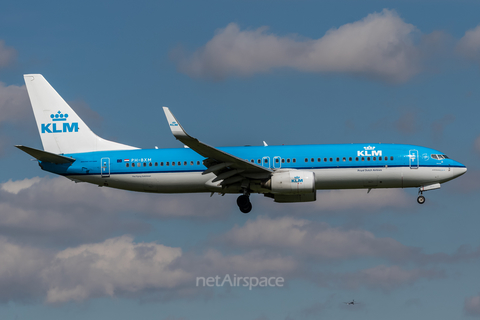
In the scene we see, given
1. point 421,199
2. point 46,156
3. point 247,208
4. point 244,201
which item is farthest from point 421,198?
point 46,156

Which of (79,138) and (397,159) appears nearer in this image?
(397,159)

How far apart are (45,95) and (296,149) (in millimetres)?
22496

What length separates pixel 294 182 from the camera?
46.5 meters

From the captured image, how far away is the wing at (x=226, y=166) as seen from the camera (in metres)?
45.1

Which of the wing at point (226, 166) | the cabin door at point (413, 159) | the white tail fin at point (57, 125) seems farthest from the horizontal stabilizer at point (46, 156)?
the cabin door at point (413, 159)

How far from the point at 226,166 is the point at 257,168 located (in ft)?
7.53

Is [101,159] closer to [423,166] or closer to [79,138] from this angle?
[79,138]

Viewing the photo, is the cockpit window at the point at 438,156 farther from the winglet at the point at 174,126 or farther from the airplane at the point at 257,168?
the winglet at the point at 174,126

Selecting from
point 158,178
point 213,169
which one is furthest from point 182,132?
point 158,178

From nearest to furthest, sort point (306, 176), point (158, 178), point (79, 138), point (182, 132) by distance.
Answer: point (182, 132)
point (306, 176)
point (158, 178)
point (79, 138)

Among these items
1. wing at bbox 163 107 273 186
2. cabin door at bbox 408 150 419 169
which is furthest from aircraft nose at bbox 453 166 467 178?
wing at bbox 163 107 273 186

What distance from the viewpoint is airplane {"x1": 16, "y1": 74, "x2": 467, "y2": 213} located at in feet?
156

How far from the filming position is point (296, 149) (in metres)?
49.1

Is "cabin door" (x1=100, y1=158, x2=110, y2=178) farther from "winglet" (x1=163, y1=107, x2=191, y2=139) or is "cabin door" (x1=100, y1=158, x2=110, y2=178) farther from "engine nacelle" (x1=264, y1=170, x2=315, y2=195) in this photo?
"engine nacelle" (x1=264, y1=170, x2=315, y2=195)
